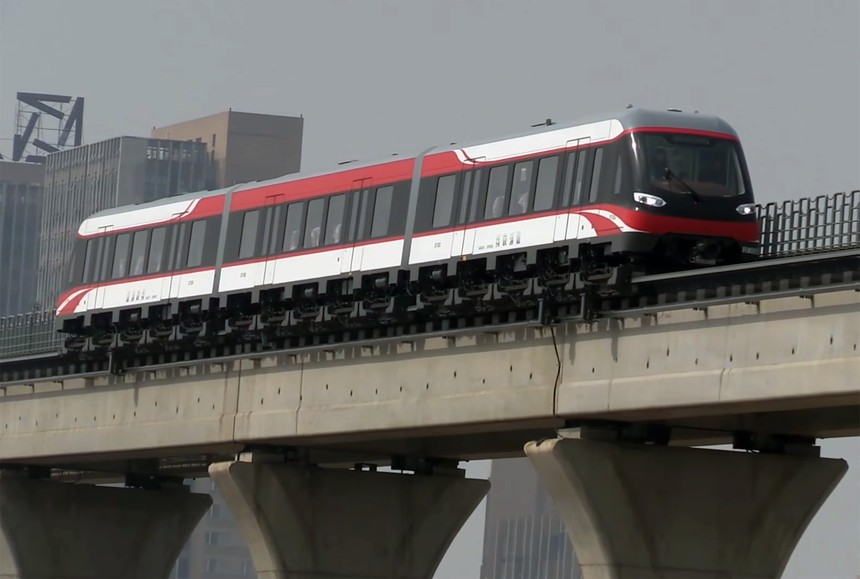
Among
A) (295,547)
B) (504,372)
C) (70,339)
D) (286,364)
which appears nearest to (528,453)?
(504,372)

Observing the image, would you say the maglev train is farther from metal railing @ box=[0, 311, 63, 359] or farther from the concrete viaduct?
metal railing @ box=[0, 311, 63, 359]

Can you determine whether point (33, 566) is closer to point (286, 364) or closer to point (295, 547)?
point (295, 547)

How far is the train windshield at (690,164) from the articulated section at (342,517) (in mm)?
12448

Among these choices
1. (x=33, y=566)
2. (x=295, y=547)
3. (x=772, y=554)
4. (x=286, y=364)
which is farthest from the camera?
(x=33, y=566)

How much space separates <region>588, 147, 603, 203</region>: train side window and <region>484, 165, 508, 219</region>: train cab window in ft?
7.52

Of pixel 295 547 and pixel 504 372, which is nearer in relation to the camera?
pixel 504 372

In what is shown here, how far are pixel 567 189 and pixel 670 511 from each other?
579 cm

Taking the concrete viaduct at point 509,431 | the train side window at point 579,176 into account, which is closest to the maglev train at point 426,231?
the train side window at point 579,176

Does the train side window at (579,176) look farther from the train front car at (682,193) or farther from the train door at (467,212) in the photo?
the train door at (467,212)

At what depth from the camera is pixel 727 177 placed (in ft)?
119

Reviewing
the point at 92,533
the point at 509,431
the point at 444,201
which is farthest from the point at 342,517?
the point at 92,533

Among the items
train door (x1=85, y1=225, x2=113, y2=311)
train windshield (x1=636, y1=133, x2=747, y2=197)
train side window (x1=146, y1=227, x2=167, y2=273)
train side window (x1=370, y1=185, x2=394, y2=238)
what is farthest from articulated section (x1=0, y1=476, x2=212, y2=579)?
train windshield (x1=636, y1=133, x2=747, y2=197)

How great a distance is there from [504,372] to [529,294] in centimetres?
142

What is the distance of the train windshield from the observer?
35.1 metres
